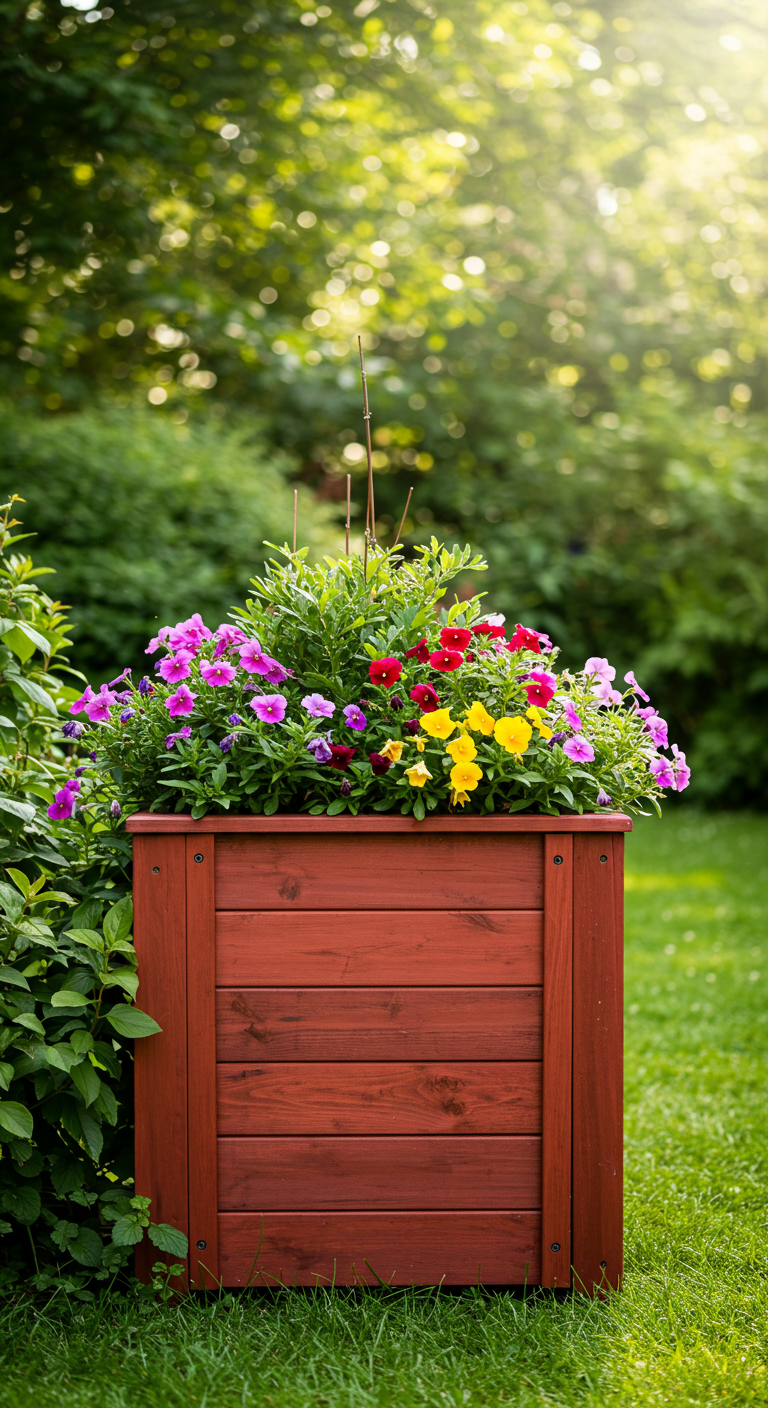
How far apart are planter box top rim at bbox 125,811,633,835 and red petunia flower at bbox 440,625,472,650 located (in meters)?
0.30

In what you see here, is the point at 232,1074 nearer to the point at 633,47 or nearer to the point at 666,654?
the point at 666,654

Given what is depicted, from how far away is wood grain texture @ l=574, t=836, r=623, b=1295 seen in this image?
5.57 ft

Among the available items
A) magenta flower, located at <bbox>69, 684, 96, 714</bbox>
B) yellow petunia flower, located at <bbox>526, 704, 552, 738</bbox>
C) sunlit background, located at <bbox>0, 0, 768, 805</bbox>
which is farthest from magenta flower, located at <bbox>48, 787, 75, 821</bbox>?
sunlit background, located at <bbox>0, 0, 768, 805</bbox>

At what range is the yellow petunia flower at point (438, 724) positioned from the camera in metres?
1.69

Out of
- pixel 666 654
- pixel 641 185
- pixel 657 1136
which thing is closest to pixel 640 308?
pixel 641 185

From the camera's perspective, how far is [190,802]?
171 centimetres

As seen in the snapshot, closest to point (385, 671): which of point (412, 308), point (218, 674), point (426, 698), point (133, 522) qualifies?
point (426, 698)

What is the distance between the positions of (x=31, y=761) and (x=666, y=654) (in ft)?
20.9

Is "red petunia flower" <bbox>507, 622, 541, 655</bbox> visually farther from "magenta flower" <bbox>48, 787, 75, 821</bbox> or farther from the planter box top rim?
"magenta flower" <bbox>48, 787, 75, 821</bbox>

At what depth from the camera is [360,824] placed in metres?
1.68

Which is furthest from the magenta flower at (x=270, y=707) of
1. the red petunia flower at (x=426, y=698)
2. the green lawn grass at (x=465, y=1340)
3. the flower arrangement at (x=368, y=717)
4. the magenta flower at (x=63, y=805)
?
the green lawn grass at (x=465, y=1340)

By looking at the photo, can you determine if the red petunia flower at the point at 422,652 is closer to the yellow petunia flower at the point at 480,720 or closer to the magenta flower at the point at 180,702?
the yellow petunia flower at the point at 480,720

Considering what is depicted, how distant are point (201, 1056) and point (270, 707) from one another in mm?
586

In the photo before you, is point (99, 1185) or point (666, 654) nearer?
point (99, 1185)
